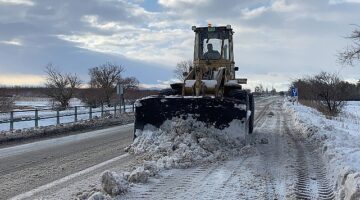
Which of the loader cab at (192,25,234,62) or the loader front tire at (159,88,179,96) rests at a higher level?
the loader cab at (192,25,234,62)

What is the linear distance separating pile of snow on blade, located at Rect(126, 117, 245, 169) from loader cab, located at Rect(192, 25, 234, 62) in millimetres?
3935

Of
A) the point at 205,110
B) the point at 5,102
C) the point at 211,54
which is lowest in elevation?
the point at 5,102

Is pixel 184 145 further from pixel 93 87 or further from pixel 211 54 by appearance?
pixel 93 87

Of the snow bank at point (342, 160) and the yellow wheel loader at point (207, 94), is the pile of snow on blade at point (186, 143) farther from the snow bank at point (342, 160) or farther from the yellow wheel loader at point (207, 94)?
the snow bank at point (342, 160)

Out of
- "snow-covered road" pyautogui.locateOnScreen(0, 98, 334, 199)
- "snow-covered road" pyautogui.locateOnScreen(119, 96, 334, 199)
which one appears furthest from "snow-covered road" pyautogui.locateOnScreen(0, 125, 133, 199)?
"snow-covered road" pyautogui.locateOnScreen(119, 96, 334, 199)

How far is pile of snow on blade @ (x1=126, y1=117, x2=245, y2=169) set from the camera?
1006 centimetres

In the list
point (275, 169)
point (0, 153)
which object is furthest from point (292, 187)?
point (0, 153)

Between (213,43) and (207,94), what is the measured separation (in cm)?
279

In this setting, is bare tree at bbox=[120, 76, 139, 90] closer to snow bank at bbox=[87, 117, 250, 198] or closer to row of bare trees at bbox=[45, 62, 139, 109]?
row of bare trees at bbox=[45, 62, 139, 109]

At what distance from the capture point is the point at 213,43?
1537cm

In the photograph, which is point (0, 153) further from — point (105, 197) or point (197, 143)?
point (105, 197)

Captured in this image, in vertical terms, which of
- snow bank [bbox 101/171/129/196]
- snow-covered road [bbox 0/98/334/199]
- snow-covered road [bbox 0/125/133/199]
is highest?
snow bank [bbox 101/171/129/196]

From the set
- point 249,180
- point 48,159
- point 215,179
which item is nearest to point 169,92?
point 48,159

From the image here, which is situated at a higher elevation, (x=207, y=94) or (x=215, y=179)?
(x=207, y=94)
